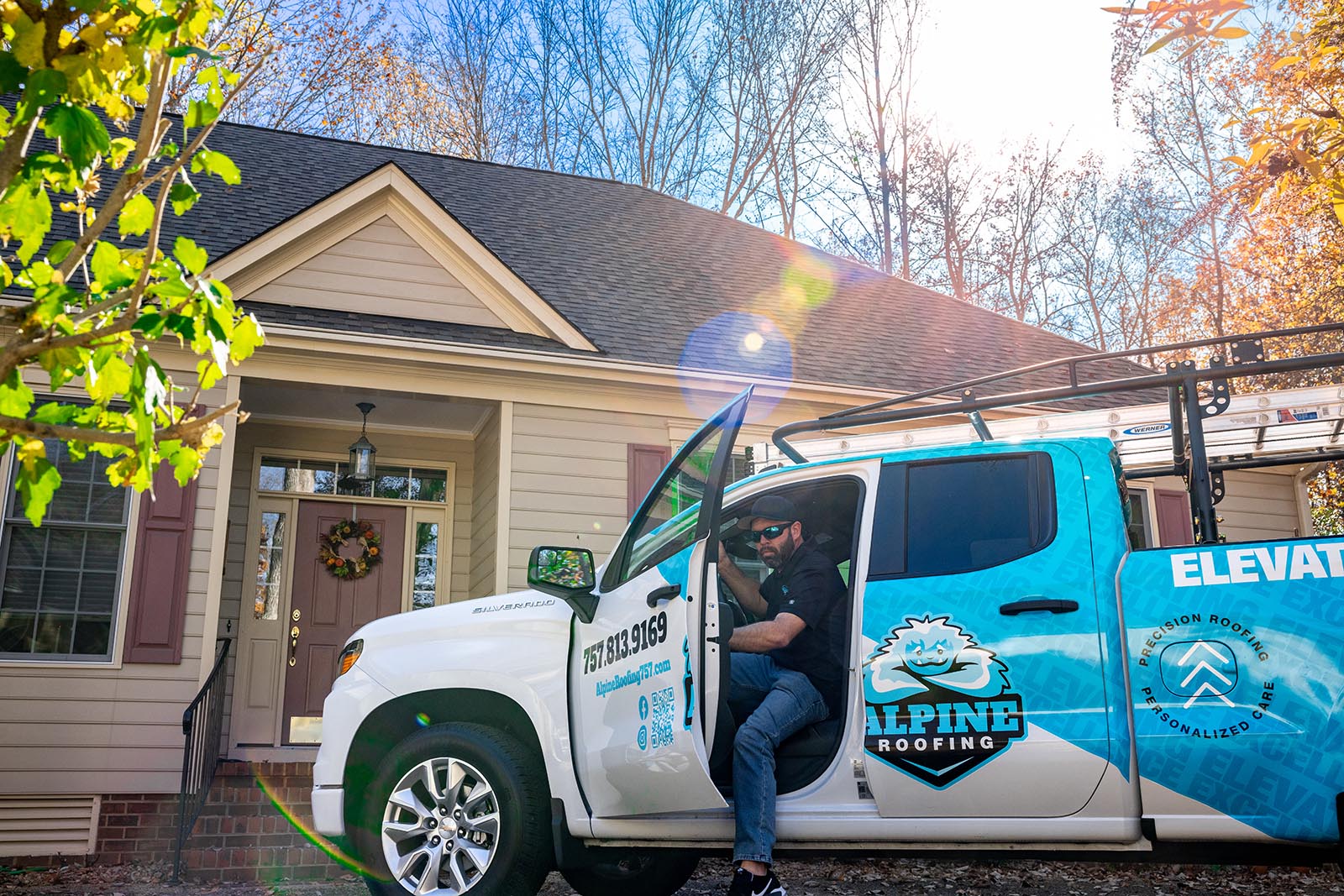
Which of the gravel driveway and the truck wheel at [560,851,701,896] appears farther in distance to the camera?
the gravel driveway

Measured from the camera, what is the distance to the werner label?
3514 mm

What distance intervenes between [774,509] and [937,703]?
1085 millimetres

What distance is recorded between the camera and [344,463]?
1099 centimetres

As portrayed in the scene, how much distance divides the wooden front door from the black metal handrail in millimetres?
1621

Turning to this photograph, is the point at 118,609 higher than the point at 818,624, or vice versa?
the point at 118,609

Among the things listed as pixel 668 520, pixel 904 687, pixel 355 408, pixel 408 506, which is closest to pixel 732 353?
pixel 408 506

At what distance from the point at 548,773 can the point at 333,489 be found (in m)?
7.04

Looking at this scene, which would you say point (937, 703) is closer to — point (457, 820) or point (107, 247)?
point (457, 820)

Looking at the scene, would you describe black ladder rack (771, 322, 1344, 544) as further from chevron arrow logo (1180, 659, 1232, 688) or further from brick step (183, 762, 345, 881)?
brick step (183, 762, 345, 881)

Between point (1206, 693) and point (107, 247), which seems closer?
point (107, 247)

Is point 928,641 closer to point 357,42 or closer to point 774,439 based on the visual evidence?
point 774,439

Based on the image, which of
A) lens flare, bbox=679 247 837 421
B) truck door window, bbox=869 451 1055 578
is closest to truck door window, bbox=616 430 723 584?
truck door window, bbox=869 451 1055 578

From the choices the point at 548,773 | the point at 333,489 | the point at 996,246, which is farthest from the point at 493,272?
the point at 996,246

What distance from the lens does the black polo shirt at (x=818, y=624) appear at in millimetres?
4410
